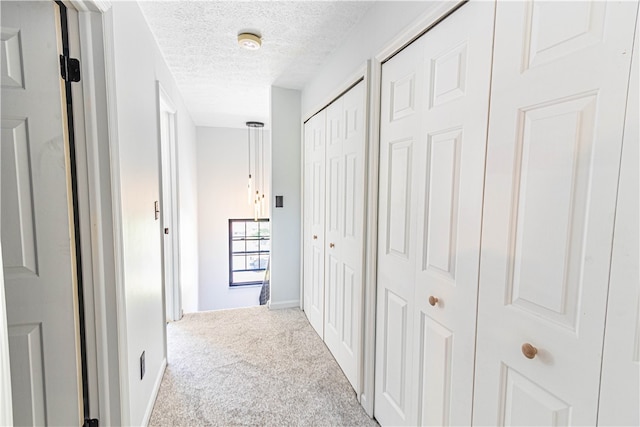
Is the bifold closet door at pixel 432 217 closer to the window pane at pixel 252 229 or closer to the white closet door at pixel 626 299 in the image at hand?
the white closet door at pixel 626 299

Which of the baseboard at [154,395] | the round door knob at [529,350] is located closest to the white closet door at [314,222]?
the baseboard at [154,395]

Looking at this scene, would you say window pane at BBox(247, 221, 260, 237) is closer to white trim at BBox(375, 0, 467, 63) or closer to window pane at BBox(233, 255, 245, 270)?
window pane at BBox(233, 255, 245, 270)

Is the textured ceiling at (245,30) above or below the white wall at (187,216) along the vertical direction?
above

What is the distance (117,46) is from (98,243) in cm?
89

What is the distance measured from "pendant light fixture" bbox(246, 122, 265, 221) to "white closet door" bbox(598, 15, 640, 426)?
205 inches

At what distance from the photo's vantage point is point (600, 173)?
67cm

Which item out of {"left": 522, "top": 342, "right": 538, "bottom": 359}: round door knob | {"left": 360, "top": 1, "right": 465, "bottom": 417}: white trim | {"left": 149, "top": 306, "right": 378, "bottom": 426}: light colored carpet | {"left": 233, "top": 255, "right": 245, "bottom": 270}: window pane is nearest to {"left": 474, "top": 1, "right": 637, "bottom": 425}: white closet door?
{"left": 522, "top": 342, "right": 538, "bottom": 359}: round door knob

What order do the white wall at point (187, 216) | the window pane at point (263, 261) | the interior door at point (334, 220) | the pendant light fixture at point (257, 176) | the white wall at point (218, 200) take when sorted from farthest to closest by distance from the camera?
the window pane at point (263, 261) < the pendant light fixture at point (257, 176) < the white wall at point (218, 200) < the white wall at point (187, 216) < the interior door at point (334, 220)

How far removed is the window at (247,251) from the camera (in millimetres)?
5555

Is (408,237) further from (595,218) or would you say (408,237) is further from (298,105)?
(298,105)

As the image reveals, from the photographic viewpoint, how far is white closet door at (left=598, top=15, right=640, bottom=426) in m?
0.61

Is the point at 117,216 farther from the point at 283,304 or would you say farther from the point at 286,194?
the point at 283,304

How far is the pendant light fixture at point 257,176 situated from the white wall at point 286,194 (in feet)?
8.13

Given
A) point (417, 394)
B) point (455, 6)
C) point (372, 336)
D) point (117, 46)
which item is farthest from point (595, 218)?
point (117, 46)
